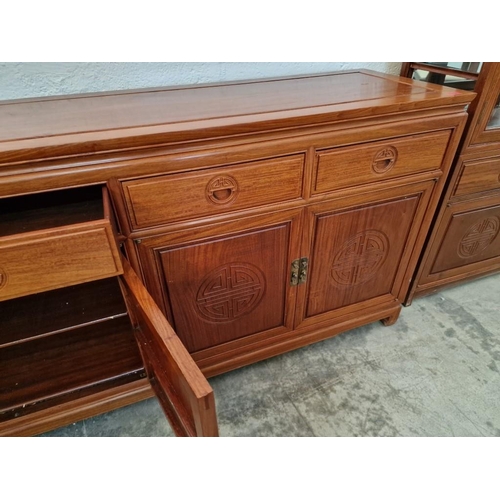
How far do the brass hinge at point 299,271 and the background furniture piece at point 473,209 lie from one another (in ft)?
1.63

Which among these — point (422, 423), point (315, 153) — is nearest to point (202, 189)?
point (315, 153)

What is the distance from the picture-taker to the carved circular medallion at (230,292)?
2.67 ft

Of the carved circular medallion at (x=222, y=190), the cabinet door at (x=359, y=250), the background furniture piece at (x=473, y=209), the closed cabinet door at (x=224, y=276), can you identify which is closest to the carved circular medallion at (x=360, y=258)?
the cabinet door at (x=359, y=250)

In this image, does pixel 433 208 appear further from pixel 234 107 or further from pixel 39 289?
pixel 39 289

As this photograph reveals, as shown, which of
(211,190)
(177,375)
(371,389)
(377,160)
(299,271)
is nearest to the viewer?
(177,375)

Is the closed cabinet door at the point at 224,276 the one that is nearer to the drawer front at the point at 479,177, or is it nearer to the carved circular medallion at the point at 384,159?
the carved circular medallion at the point at 384,159

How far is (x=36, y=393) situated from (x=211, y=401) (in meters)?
0.66

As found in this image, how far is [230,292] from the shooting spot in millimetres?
854

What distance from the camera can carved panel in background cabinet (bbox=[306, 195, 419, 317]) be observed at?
2.87 feet

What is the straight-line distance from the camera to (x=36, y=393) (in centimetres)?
86

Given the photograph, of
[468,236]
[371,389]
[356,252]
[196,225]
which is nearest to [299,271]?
[356,252]

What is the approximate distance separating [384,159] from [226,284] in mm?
467

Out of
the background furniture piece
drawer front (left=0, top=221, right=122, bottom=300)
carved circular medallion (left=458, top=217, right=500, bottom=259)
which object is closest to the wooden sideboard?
drawer front (left=0, top=221, right=122, bottom=300)

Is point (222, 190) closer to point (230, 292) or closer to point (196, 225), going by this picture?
point (196, 225)
